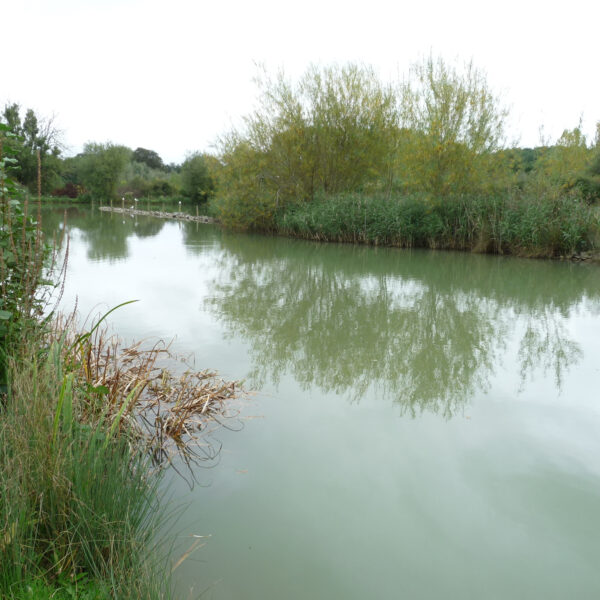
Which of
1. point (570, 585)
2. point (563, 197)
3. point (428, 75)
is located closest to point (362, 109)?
point (428, 75)

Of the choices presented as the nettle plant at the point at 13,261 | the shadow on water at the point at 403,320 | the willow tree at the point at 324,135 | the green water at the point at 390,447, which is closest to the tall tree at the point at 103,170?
the willow tree at the point at 324,135

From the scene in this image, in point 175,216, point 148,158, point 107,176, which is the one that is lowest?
point 175,216

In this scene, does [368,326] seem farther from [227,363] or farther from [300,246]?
[300,246]

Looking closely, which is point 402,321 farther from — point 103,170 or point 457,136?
point 103,170

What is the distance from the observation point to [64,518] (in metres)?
1.94

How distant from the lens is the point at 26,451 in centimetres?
193

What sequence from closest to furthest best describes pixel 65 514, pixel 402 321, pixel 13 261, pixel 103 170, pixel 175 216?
1. pixel 65 514
2. pixel 13 261
3. pixel 402 321
4. pixel 175 216
5. pixel 103 170

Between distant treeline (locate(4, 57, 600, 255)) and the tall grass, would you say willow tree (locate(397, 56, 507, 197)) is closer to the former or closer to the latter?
distant treeline (locate(4, 57, 600, 255))

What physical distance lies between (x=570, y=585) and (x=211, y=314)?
5516 millimetres

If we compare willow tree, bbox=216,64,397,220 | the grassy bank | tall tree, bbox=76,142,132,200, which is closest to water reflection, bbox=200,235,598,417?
the grassy bank

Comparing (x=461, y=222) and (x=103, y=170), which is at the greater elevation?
(x=103, y=170)

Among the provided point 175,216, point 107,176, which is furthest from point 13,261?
point 107,176

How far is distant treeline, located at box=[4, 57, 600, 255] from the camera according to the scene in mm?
14992

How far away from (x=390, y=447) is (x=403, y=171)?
15640 millimetres
